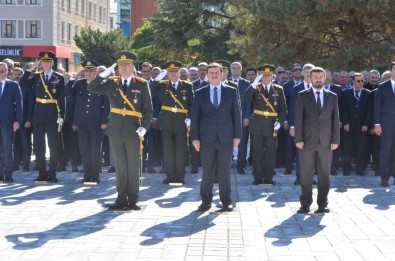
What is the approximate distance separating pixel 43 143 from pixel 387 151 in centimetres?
585

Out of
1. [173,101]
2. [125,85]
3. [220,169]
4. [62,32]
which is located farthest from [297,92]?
[62,32]

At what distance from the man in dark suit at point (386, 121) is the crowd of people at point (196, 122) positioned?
2 cm

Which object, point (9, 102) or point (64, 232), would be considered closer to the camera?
point (64, 232)

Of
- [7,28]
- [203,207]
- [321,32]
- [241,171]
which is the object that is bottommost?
[203,207]

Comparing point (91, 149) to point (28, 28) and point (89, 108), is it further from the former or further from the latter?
point (28, 28)

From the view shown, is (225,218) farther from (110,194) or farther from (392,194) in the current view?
(392,194)

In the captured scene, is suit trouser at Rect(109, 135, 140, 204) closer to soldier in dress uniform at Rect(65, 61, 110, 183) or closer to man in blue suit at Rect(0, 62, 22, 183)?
soldier in dress uniform at Rect(65, 61, 110, 183)

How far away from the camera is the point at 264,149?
1182 centimetres

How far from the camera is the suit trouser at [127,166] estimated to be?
30.6 feet

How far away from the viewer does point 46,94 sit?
38.8 ft

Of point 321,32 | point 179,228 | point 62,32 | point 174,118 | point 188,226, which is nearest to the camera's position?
point 179,228

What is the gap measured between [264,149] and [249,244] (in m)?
4.56

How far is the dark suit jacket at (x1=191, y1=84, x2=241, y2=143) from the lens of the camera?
30.3 feet

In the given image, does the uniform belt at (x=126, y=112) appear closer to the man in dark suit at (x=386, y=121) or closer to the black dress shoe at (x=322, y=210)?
the black dress shoe at (x=322, y=210)
